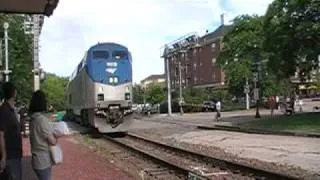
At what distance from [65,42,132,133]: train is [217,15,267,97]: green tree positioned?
39.3 metres

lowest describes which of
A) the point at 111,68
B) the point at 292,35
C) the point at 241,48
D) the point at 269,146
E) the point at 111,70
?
the point at 269,146

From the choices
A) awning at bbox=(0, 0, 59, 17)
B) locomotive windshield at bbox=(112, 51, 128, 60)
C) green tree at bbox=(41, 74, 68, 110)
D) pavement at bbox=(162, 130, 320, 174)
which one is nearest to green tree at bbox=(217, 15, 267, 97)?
locomotive windshield at bbox=(112, 51, 128, 60)

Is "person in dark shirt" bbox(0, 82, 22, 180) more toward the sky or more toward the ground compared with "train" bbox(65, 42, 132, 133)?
more toward the ground

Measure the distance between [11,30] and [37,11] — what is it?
37813mm

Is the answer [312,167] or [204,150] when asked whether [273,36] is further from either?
[312,167]

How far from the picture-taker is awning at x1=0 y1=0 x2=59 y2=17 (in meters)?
12.1

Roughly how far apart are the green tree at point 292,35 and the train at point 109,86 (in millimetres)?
9459

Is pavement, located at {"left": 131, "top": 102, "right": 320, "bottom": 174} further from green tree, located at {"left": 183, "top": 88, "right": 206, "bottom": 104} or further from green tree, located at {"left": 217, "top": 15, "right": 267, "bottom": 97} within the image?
green tree, located at {"left": 183, "top": 88, "right": 206, "bottom": 104}

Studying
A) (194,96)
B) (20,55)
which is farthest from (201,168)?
(194,96)

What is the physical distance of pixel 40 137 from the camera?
26.7ft

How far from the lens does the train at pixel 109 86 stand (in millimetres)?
30266

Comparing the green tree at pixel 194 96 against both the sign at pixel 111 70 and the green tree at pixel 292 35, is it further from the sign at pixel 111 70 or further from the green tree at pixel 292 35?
the sign at pixel 111 70

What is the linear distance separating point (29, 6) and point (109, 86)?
1737 centimetres

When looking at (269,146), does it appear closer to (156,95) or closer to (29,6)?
(29,6)
